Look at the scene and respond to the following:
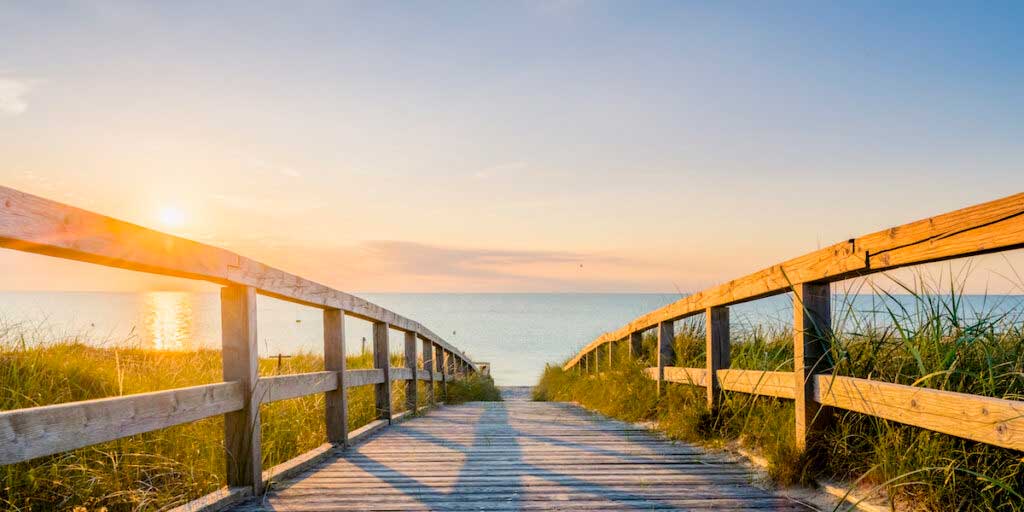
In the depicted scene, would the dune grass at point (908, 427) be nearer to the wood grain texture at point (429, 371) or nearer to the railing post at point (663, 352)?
the railing post at point (663, 352)

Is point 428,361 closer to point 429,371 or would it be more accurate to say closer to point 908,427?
point 429,371

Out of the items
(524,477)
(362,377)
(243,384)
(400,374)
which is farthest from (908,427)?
(400,374)

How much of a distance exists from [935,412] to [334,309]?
3831 mm

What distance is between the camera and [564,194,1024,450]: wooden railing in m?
2.16

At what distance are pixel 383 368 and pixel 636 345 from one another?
3328 millimetres

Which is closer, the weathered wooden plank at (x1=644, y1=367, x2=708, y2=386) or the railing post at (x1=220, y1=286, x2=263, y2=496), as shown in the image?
the railing post at (x1=220, y1=286, x2=263, y2=496)

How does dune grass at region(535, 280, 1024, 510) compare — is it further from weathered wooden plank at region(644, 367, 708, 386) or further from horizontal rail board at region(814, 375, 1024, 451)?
weathered wooden plank at region(644, 367, 708, 386)

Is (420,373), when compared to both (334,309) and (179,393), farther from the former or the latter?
(179,393)

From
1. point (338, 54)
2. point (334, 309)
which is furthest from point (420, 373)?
point (338, 54)

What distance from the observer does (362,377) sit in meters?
5.55

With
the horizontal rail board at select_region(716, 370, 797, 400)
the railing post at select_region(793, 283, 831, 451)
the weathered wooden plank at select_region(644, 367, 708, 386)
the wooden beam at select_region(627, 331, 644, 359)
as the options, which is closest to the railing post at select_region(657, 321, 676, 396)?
the weathered wooden plank at select_region(644, 367, 708, 386)

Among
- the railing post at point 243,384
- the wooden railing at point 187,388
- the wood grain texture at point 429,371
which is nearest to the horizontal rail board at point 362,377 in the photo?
the wooden railing at point 187,388

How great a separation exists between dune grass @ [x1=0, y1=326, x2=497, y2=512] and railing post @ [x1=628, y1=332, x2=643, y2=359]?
3174 millimetres

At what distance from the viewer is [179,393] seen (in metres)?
2.77
